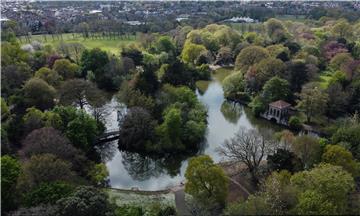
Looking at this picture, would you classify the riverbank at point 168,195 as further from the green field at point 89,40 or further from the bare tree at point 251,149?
the green field at point 89,40

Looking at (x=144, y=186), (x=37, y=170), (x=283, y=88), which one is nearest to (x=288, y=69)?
(x=283, y=88)

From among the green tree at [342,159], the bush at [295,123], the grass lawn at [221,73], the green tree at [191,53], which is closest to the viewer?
the green tree at [342,159]

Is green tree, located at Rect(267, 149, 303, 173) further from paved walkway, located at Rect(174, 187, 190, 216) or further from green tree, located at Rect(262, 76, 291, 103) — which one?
green tree, located at Rect(262, 76, 291, 103)

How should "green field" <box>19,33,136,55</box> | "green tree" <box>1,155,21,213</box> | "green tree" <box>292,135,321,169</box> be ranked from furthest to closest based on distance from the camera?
"green field" <box>19,33,136,55</box>, "green tree" <box>292,135,321,169</box>, "green tree" <box>1,155,21,213</box>

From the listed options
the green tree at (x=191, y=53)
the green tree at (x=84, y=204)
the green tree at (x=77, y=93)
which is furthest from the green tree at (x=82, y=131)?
the green tree at (x=191, y=53)

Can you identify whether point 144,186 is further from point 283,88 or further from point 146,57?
point 146,57

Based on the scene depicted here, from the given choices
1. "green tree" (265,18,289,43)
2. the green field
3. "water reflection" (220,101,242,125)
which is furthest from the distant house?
the green field
